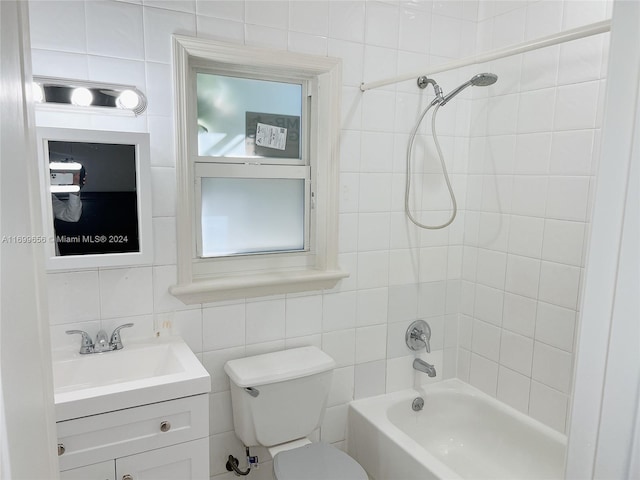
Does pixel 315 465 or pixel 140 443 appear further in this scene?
pixel 315 465

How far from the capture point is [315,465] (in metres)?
1.86

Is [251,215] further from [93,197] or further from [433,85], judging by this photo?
[433,85]

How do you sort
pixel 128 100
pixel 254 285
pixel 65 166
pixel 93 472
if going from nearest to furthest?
pixel 93 472 → pixel 65 166 → pixel 128 100 → pixel 254 285

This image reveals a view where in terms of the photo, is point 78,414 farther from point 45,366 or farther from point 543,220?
point 543,220

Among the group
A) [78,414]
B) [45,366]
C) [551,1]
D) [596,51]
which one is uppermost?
[551,1]

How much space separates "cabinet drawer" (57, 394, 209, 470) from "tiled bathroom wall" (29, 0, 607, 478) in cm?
44

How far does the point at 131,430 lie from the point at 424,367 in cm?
148

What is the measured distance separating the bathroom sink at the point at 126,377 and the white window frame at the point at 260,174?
248mm

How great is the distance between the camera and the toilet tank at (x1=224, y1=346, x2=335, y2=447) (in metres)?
1.85

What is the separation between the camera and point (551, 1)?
2.01 m

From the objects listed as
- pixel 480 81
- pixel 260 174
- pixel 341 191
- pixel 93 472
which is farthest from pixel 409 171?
pixel 93 472

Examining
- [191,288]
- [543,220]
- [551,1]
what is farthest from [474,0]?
[191,288]

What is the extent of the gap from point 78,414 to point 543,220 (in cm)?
190

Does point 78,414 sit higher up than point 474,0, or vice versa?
point 474,0
